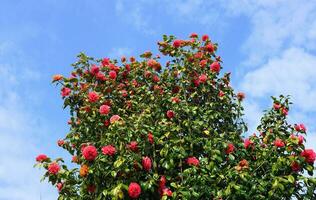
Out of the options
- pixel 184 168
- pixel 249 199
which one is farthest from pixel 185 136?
pixel 249 199

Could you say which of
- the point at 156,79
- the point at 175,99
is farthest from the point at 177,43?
the point at 175,99

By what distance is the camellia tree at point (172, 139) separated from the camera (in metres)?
8.48

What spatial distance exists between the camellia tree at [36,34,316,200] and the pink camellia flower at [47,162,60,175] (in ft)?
0.06

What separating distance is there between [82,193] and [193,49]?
13.7 ft

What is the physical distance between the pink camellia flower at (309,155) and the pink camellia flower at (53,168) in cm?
428

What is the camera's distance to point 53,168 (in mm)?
8969

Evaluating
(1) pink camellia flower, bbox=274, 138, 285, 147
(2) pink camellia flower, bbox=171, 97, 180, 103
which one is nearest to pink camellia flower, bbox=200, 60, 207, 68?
(2) pink camellia flower, bbox=171, 97, 180, 103

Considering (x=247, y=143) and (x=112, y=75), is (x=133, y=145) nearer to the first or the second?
(x=247, y=143)

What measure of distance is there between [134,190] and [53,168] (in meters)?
1.77

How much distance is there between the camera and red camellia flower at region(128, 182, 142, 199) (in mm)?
7969

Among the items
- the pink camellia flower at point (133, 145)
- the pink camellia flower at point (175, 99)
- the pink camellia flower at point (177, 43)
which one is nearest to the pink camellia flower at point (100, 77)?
the pink camellia flower at point (177, 43)

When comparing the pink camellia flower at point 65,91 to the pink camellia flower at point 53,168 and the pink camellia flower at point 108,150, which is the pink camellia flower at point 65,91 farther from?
the pink camellia flower at point 108,150

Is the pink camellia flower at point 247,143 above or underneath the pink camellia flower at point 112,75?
underneath

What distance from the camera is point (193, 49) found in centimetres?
1140
